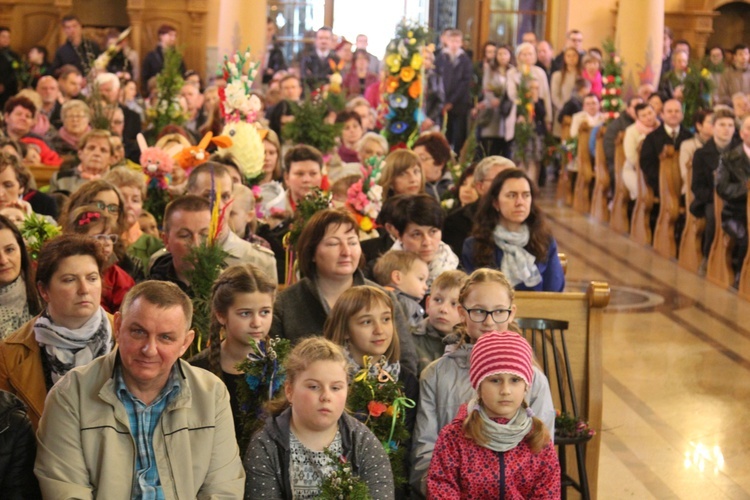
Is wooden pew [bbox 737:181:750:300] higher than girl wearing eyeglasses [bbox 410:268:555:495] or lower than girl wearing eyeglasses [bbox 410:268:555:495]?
lower

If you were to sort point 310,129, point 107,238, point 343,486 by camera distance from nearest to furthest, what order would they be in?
point 343,486 < point 107,238 < point 310,129

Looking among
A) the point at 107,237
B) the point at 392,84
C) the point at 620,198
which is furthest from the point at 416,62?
the point at 107,237

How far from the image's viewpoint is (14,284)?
4.25 meters

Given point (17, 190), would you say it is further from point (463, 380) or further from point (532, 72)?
point (532, 72)

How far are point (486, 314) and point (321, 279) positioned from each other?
722mm

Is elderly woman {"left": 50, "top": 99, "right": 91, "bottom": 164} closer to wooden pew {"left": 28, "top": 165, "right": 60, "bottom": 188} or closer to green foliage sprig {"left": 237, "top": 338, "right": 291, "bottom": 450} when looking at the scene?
wooden pew {"left": 28, "top": 165, "right": 60, "bottom": 188}

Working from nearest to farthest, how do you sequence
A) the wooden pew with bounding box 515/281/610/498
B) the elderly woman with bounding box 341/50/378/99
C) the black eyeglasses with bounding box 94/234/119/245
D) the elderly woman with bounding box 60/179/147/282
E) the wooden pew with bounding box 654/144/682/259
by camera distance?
1. the black eyeglasses with bounding box 94/234/119/245
2. the wooden pew with bounding box 515/281/610/498
3. the elderly woman with bounding box 60/179/147/282
4. the wooden pew with bounding box 654/144/682/259
5. the elderly woman with bounding box 341/50/378/99

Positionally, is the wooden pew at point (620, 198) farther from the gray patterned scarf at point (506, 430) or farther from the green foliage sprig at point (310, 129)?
the gray patterned scarf at point (506, 430)

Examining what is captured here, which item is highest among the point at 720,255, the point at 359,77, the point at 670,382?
the point at 359,77

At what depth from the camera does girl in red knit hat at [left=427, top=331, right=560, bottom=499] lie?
150 inches

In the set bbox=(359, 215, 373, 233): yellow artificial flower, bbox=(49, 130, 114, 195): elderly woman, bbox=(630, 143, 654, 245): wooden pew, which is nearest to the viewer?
bbox=(359, 215, 373, 233): yellow artificial flower

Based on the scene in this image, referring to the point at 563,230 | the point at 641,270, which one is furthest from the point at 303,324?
the point at 563,230

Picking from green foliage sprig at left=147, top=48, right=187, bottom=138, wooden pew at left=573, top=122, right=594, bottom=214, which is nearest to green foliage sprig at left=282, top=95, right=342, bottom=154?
green foliage sprig at left=147, top=48, right=187, bottom=138

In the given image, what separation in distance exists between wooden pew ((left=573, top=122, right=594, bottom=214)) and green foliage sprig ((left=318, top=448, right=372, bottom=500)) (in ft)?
36.0
